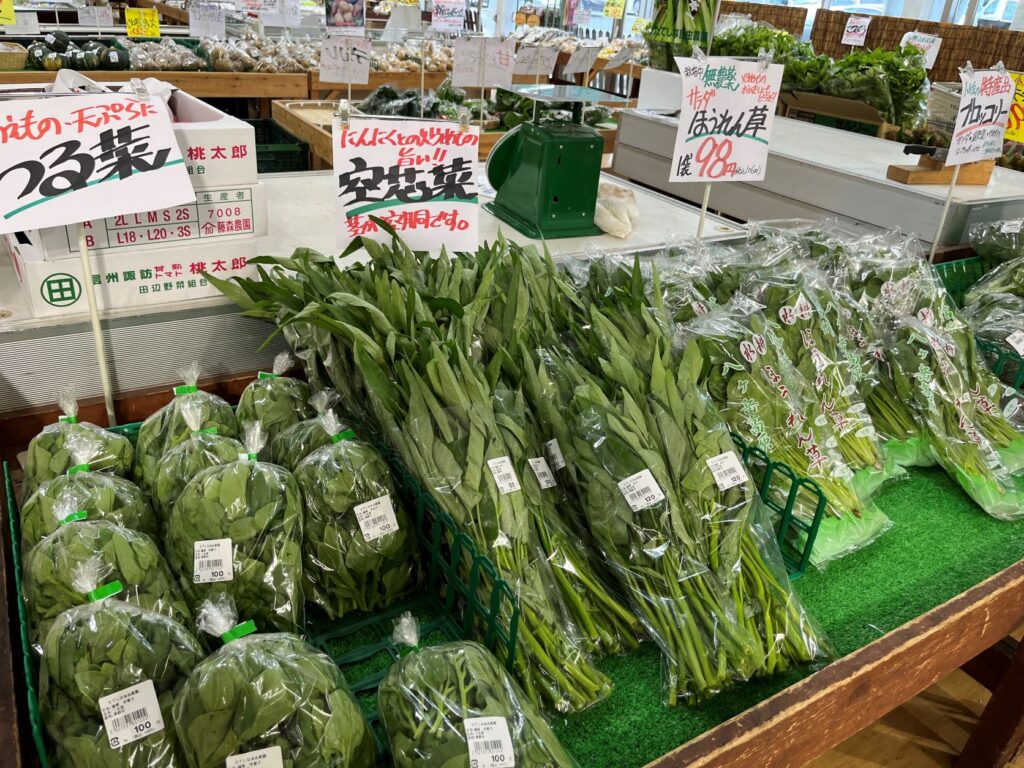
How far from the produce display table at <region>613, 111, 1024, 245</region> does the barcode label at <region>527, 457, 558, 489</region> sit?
1735mm

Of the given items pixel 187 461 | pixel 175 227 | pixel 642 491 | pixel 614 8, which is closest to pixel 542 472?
pixel 642 491

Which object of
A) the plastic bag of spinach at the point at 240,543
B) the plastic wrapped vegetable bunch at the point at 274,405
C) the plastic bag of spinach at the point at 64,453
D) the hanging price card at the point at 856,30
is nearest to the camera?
the plastic bag of spinach at the point at 240,543

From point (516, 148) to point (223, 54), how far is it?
143 inches

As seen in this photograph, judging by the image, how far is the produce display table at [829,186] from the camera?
2.33 metres

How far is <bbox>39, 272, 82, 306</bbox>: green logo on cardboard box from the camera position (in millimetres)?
1315

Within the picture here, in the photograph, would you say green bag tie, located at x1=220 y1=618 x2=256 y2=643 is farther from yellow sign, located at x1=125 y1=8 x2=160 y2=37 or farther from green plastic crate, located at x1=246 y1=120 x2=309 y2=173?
yellow sign, located at x1=125 y1=8 x2=160 y2=37

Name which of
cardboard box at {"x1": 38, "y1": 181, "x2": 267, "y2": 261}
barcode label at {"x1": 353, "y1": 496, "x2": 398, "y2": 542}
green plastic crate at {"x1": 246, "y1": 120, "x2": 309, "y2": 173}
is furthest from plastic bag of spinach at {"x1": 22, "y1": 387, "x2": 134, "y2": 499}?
green plastic crate at {"x1": 246, "y1": 120, "x2": 309, "y2": 173}

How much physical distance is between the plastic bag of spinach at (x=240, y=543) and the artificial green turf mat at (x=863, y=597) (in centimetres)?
42

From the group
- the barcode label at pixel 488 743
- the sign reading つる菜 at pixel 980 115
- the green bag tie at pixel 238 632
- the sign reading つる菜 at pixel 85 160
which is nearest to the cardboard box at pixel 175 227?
the sign reading つる菜 at pixel 85 160

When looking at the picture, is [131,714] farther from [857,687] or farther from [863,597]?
[863,597]

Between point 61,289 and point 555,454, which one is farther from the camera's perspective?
point 61,289

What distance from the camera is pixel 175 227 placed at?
1385 millimetres

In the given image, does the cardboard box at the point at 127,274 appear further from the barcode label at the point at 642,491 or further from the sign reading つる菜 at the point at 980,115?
the sign reading つる菜 at the point at 980,115

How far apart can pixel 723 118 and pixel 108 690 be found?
163cm
